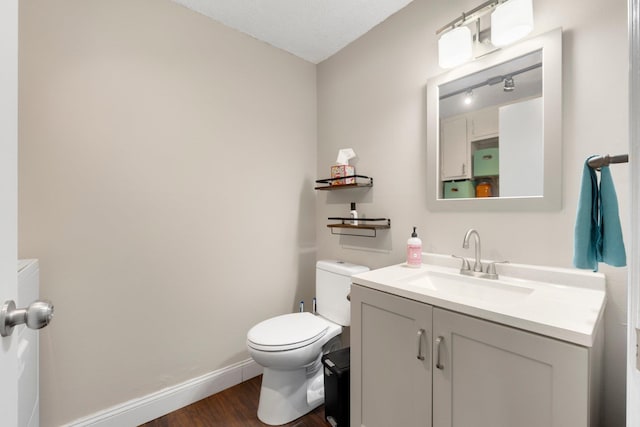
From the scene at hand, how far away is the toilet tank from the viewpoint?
1.76m

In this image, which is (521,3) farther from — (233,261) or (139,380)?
(139,380)

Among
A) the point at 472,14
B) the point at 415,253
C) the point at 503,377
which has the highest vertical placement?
the point at 472,14

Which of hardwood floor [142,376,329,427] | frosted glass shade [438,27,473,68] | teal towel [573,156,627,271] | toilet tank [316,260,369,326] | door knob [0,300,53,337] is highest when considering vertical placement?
frosted glass shade [438,27,473,68]

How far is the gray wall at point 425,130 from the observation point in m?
1.02

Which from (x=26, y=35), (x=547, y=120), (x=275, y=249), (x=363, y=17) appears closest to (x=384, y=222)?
(x=275, y=249)

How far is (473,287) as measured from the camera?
1245mm

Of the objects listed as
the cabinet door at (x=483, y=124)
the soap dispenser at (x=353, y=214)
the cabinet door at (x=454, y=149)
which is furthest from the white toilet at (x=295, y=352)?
the cabinet door at (x=483, y=124)

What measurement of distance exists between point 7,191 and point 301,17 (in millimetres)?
1773

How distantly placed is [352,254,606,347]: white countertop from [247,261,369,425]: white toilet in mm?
511

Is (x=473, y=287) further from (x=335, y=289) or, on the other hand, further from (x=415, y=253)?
(x=335, y=289)

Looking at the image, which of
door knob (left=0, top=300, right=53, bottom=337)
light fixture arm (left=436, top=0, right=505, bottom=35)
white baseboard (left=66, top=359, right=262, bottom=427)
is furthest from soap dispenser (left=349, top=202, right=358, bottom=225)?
door knob (left=0, top=300, right=53, bottom=337)

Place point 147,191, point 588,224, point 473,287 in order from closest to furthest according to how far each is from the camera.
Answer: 1. point 588,224
2. point 473,287
3. point 147,191

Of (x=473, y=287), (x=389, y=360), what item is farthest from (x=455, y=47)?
(x=389, y=360)

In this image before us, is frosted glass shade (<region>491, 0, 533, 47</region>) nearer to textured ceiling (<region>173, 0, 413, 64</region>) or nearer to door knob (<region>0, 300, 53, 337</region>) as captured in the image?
textured ceiling (<region>173, 0, 413, 64</region>)
